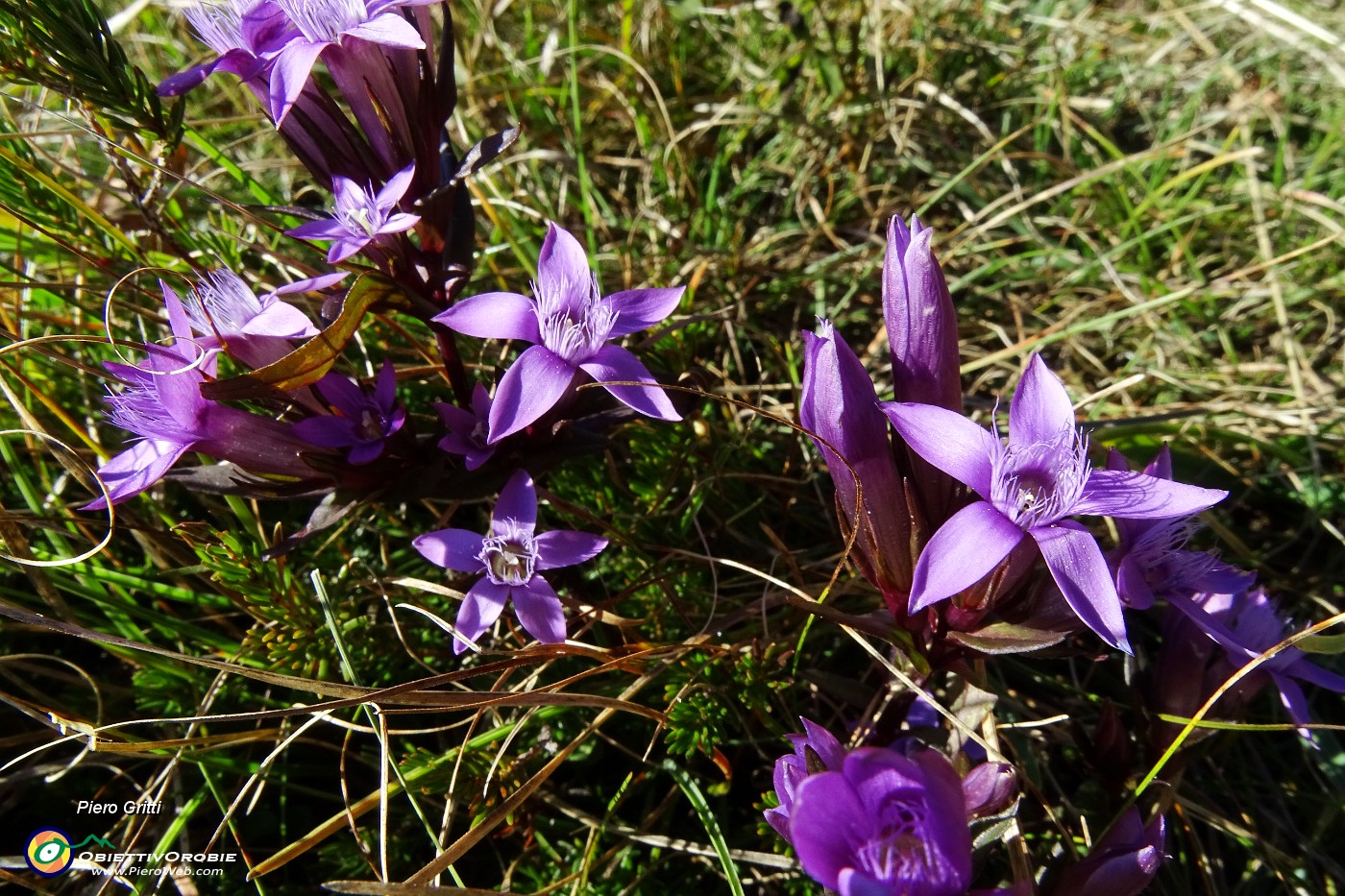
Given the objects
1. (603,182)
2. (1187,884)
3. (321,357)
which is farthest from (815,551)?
(603,182)

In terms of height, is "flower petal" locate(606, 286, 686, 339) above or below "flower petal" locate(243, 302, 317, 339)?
below

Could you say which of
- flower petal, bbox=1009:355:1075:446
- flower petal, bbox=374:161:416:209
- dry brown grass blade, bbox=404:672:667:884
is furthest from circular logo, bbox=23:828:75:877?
flower petal, bbox=1009:355:1075:446

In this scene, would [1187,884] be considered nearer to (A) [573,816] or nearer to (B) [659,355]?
(A) [573,816]

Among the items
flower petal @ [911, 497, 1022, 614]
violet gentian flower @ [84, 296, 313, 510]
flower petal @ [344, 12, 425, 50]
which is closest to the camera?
flower petal @ [911, 497, 1022, 614]

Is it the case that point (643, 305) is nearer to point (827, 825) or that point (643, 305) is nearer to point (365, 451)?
point (365, 451)

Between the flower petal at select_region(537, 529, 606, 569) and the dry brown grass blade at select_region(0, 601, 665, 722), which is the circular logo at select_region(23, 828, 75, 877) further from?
the flower petal at select_region(537, 529, 606, 569)
